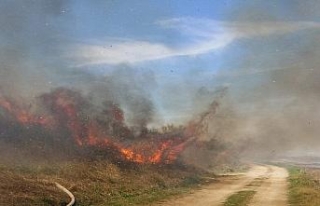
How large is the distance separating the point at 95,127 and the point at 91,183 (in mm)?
21349

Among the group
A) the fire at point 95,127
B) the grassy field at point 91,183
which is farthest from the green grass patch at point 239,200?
the fire at point 95,127

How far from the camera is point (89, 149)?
45.1m

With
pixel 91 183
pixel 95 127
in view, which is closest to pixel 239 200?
pixel 91 183

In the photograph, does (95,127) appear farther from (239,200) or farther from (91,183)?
(239,200)

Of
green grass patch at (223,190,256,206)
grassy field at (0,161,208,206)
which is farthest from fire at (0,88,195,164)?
green grass patch at (223,190,256,206)

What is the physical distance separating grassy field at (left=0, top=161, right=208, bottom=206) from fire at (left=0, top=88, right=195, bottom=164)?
5.71 meters

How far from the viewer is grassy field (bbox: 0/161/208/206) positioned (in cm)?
2509

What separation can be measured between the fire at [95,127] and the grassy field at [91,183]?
571 centimetres

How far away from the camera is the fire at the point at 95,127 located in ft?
161

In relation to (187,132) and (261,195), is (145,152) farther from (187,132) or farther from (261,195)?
A: (261,195)

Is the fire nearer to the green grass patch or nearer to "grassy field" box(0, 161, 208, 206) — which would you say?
"grassy field" box(0, 161, 208, 206)

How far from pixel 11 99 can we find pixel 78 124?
31.5ft

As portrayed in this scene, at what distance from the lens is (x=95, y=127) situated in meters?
52.6

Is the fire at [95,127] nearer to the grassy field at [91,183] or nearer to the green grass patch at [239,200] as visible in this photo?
the grassy field at [91,183]
